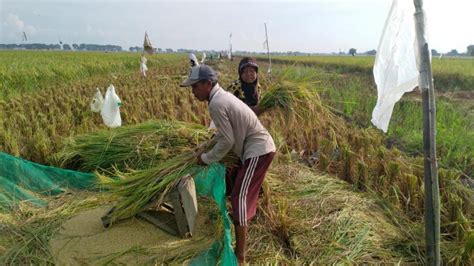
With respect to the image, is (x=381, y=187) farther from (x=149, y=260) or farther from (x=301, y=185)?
(x=149, y=260)

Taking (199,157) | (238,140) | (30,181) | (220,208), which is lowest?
(220,208)

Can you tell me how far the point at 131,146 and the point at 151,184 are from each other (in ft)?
4.10

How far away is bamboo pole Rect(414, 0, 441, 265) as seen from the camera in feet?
6.14

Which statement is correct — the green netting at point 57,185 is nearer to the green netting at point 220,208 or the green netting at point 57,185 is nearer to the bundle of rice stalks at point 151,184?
the green netting at point 220,208

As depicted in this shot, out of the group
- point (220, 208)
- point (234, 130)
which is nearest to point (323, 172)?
point (220, 208)

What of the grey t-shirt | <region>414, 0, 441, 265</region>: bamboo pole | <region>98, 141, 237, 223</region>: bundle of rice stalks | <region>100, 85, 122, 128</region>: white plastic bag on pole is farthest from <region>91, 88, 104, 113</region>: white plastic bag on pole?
<region>414, 0, 441, 265</region>: bamboo pole

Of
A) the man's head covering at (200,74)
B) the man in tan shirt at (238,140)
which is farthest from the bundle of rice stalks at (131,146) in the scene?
the man's head covering at (200,74)

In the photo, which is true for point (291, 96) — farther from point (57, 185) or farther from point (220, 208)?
point (57, 185)

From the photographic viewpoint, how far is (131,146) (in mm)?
3520

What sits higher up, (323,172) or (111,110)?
(111,110)

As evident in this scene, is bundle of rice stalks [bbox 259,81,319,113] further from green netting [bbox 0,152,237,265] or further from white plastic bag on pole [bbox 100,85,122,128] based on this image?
white plastic bag on pole [bbox 100,85,122,128]

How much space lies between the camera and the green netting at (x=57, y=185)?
226 cm

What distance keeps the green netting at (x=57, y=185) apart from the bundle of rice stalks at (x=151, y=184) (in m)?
0.16

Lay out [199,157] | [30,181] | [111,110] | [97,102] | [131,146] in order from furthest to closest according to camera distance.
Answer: [97,102]
[111,110]
[131,146]
[30,181]
[199,157]
